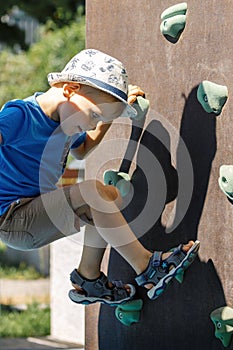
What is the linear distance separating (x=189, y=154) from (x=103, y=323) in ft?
3.31

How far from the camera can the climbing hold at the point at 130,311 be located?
3.69 m

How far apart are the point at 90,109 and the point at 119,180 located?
538 millimetres

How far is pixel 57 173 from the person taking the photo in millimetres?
3666

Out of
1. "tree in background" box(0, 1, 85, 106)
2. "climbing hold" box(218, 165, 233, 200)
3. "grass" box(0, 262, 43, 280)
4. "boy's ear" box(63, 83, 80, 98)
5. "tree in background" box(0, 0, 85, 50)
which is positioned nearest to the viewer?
A: "climbing hold" box(218, 165, 233, 200)

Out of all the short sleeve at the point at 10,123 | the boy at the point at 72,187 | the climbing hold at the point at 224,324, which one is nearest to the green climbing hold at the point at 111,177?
the boy at the point at 72,187

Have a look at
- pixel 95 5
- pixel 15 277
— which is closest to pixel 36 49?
pixel 15 277

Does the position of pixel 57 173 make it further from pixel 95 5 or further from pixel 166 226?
pixel 95 5

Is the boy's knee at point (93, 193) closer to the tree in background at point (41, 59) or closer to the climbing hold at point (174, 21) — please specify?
the climbing hold at point (174, 21)

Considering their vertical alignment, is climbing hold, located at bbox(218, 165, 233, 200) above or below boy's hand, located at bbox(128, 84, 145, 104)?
below

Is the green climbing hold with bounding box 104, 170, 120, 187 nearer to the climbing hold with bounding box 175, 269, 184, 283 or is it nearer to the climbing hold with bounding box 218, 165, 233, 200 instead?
the climbing hold with bounding box 175, 269, 184, 283

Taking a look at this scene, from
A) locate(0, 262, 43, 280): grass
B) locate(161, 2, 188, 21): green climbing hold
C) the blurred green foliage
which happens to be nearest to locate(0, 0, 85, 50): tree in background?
the blurred green foliage

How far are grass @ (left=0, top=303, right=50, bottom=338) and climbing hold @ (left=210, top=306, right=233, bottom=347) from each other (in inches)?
189

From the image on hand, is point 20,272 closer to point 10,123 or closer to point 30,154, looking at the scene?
point 30,154

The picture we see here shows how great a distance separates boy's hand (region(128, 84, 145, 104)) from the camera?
3627mm
